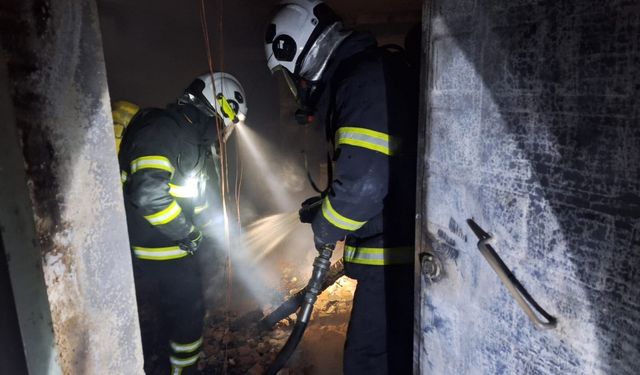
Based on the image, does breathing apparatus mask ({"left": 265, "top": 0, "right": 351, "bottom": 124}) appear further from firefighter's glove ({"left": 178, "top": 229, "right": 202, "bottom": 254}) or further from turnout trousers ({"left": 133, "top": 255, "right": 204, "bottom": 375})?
turnout trousers ({"left": 133, "top": 255, "right": 204, "bottom": 375})

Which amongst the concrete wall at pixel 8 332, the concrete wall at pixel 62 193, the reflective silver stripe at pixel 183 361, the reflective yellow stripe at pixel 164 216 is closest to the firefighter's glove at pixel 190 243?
the reflective yellow stripe at pixel 164 216

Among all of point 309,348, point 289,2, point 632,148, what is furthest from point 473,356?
point 309,348

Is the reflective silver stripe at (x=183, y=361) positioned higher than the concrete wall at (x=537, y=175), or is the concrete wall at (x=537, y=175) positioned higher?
the concrete wall at (x=537, y=175)

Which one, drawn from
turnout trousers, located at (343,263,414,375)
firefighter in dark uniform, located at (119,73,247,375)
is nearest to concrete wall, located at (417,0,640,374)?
turnout trousers, located at (343,263,414,375)

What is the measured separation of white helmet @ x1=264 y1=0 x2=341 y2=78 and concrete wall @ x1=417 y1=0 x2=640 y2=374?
1.20m

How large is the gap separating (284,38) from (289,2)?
278 mm

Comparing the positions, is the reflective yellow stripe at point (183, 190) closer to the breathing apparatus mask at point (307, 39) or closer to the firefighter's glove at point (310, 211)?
the firefighter's glove at point (310, 211)

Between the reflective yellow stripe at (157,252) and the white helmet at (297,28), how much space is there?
6.66 ft

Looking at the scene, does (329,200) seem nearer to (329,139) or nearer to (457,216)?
(329,139)

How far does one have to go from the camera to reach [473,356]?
1.63 meters

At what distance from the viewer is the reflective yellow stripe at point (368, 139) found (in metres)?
2.34

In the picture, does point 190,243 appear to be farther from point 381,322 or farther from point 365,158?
point 365,158

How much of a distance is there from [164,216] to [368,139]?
205 centimetres

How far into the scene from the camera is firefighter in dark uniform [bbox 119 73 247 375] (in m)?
3.43
